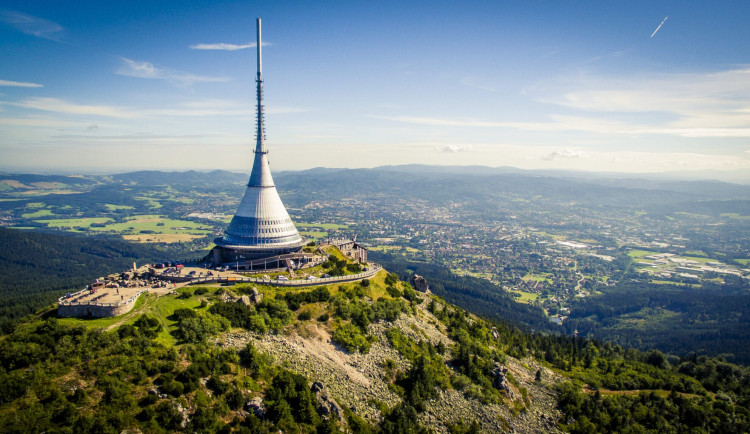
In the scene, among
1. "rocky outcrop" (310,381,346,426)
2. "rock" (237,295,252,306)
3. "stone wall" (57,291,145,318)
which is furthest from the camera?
"rock" (237,295,252,306)

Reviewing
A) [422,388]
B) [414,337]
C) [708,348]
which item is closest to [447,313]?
[414,337]

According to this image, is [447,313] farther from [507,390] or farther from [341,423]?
[341,423]

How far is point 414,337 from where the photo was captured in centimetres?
7612

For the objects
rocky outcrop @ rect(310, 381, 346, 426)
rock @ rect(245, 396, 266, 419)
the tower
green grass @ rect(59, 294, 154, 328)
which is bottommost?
rocky outcrop @ rect(310, 381, 346, 426)

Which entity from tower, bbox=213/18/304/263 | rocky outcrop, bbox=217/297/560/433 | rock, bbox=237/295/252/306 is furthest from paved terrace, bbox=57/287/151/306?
tower, bbox=213/18/304/263

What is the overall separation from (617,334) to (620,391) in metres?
104

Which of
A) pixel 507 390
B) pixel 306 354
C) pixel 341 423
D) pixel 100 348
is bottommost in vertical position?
pixel 507 390

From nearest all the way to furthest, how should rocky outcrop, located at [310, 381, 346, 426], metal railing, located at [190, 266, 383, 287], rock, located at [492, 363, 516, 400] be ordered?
rocky outcrop, located at [310, 381, 346, 426]
metal railing, located at [190, 266, 383, 287]
rock, located at [492, 363, 516, 400]

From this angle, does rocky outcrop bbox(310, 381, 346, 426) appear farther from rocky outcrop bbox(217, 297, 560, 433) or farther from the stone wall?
the stone wall

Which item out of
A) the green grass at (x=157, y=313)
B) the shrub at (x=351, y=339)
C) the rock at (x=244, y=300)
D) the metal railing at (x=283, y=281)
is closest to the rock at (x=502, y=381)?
the shrub at (x=351, y=339)

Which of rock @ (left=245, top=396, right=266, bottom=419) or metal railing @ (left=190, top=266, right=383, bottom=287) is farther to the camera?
metal railing @ (left=190, top=266, right=383, bottom=287)

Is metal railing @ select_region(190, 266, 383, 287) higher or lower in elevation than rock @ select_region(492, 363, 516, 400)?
higher

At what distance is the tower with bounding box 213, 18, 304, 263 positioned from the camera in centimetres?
8344

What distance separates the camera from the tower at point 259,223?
83.4 meters
